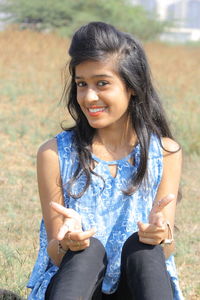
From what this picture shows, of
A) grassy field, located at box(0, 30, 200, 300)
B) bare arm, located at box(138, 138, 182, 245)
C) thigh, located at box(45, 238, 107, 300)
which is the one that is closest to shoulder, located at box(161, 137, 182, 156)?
bare arm, located at box(138, 138, 182, 245)

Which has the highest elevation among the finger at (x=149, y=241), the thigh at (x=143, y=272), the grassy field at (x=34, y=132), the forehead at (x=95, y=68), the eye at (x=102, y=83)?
the forehead at (x=95, y=68)

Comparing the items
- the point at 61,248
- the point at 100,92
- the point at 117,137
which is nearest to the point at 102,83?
the point at 100,92

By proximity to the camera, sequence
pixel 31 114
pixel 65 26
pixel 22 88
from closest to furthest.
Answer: pixel 31 114
pixel 22 88
pixel 65 26

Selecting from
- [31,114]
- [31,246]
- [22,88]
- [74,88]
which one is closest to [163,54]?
[22,88]

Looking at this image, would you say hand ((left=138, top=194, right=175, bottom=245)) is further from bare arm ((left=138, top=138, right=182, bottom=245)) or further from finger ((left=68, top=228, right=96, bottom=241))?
finger ((left=68, top=228, right=96, bottom=241))

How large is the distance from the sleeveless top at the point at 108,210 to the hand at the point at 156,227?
174 mm

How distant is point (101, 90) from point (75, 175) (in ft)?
1.09

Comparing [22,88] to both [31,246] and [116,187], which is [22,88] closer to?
[31,246]

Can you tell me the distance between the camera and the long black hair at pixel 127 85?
238 cm

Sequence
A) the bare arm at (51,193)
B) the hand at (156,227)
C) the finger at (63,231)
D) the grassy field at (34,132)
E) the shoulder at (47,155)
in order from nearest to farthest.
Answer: the finger at (63,231) < the hand at (156,227) < the bare arm at (51,193) < the shoulder at (47,155) < the grassy field at (34,132)

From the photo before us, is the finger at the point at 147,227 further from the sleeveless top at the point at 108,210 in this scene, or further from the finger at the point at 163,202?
the sleeveless top at the point at 108,210

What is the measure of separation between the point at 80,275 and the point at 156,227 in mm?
303

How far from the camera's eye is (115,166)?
250cm

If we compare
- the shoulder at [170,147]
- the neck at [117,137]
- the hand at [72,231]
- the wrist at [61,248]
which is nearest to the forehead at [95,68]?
the neck at [117,137]
